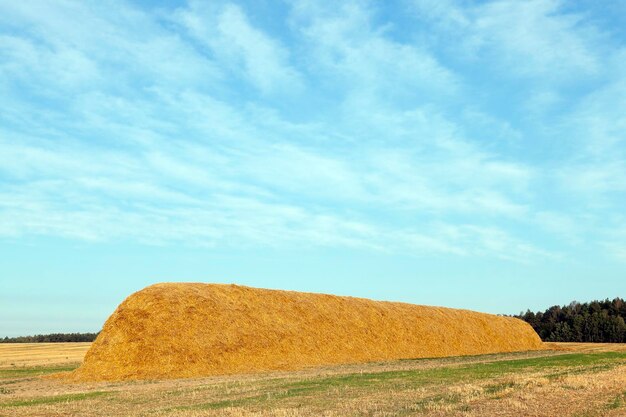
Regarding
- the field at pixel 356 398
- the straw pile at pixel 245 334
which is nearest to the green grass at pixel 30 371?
the straw pile at pixel 245 334

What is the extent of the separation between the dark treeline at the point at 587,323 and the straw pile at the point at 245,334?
41.9 metres

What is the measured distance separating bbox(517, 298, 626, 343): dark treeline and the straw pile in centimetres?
4191

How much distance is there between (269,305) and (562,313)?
75884 mm

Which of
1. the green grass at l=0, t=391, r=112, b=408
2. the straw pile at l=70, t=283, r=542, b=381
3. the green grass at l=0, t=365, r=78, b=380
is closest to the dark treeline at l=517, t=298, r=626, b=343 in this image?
the straw pile at l=70, t=283, r=542, b=381

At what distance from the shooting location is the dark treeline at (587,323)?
90312mm

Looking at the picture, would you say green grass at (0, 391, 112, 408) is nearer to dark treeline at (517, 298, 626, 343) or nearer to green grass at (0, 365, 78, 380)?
green grass at (0, 365, 78, 380)

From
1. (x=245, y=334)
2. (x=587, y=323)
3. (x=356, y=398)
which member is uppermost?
(x=587, y=323)

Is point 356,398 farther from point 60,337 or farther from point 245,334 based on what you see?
point 60,337

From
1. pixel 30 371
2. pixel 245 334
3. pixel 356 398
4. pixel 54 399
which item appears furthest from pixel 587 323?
pixel 54 399

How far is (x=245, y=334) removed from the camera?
131ft

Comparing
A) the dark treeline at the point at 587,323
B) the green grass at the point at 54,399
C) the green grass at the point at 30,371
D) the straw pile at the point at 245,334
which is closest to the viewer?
the green grass at the point at 54,399

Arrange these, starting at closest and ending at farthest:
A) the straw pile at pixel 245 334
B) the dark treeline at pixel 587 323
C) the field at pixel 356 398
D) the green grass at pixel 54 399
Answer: the field at pixel 356 398
the green grass at pixel 54 399
the straw pile at pixel 245 334
the dark treeline at pixel 587 323

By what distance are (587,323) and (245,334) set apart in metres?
70.6

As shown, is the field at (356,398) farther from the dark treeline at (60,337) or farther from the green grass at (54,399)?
the dark treeline at (60,337)
